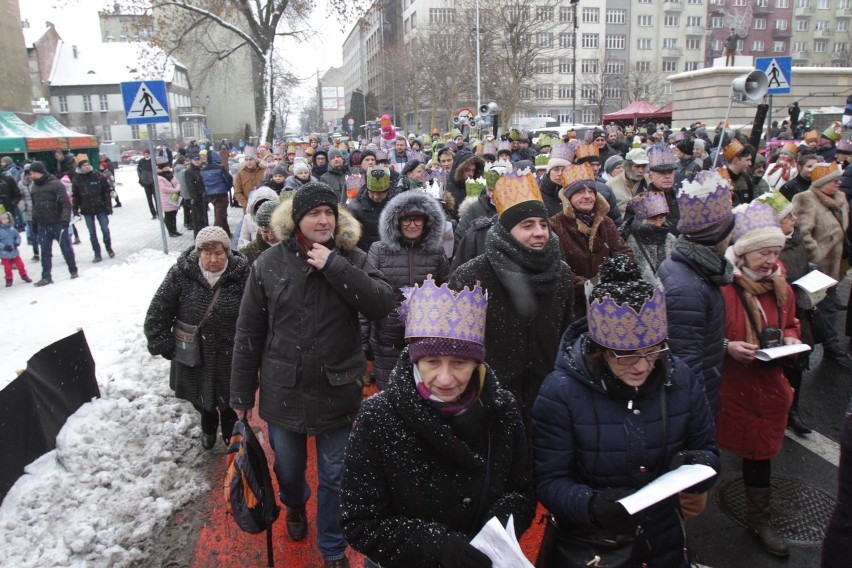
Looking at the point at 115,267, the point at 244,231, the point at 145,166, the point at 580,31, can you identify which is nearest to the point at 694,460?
the point at 244,231

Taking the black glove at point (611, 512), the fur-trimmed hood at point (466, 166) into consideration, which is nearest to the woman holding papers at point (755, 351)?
the black glove at point (611, 512)

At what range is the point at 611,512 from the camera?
2.20m

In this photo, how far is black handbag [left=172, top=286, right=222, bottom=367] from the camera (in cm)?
479

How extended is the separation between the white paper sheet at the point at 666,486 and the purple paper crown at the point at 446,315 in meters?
0.76

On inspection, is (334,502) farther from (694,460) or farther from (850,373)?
(850,373)

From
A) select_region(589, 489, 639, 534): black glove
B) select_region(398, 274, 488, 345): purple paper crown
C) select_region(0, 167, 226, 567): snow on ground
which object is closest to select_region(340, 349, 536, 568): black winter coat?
select_region(398, 274, 488, 345): purple paper crown

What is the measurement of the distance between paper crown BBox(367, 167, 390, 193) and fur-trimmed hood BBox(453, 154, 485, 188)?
168cm

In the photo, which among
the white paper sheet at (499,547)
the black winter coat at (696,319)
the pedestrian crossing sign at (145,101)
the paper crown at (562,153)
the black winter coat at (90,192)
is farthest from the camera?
the black winter coat at (90,192)

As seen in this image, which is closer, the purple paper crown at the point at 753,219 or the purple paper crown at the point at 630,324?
the purple paper crown at the point at 630,324

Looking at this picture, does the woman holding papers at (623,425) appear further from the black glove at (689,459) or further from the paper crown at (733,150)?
the paper crown at (733,150)

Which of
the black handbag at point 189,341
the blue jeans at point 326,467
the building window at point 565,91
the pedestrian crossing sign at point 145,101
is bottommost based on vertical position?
the blue jeans at point 326,467

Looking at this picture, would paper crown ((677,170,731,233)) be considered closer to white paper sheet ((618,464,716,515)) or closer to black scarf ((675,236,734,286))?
black scarf ((675,236,734,286))

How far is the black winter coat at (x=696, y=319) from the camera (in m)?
3.29

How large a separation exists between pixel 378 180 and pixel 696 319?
4.40m
